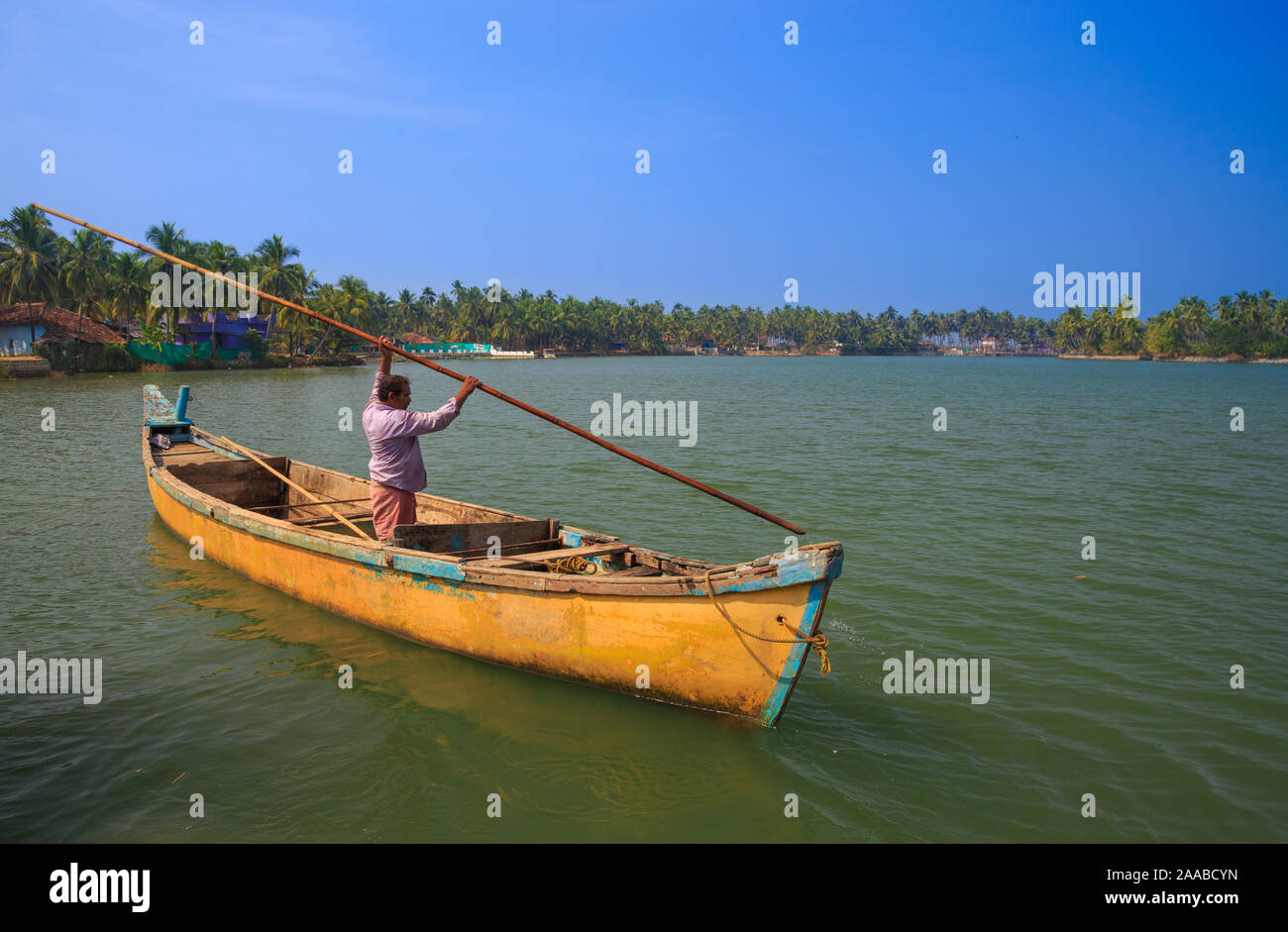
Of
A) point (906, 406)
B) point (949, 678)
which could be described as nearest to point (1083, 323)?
point (906, 406)

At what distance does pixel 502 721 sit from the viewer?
19.6ft

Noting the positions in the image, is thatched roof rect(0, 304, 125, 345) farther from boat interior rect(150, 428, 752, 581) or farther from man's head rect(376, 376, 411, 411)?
man's head rect(376, 376, 411, 411)

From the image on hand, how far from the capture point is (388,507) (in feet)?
24.3

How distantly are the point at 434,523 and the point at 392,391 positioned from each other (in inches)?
79.9

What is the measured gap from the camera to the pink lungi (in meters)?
7.38

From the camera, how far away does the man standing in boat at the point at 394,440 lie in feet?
22.3

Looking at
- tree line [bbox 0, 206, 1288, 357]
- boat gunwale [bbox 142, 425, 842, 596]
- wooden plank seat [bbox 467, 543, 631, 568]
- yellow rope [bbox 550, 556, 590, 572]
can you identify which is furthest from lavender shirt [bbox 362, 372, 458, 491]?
tree line [bbox 0, 206, 1288, 357]

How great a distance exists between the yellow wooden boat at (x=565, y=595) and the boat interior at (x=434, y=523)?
0.07 feet

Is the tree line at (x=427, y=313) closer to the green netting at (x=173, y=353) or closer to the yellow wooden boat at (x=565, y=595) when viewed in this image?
the green netting at (x=173, y=353)

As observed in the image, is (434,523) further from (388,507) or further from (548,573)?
(548,573)

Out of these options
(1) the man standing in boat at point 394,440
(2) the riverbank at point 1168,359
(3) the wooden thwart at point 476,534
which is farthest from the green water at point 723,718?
(2) the riverbank at point 1168,359

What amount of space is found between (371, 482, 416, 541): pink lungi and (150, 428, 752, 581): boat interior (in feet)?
0.75

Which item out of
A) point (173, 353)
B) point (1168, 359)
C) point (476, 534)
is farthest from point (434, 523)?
point (1168, 359)
